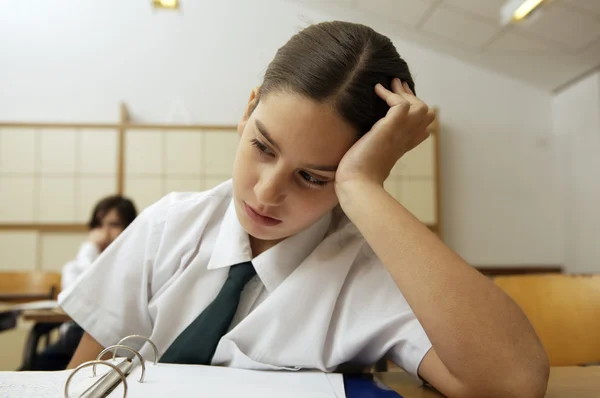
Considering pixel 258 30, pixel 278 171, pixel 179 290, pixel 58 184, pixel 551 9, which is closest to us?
pixel 278 171

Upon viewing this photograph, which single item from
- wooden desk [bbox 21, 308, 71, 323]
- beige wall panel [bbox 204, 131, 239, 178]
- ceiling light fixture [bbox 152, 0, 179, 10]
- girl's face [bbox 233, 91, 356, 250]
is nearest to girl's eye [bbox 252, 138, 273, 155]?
girl's face [bbox 233, 91, 356, 250]

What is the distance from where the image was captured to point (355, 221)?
567 millimetres

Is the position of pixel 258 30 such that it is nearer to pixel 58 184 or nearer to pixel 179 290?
pixel 179 290

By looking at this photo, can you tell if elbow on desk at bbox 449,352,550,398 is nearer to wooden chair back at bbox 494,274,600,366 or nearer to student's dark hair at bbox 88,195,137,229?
wooden chair back at bbox 494,274,600,366

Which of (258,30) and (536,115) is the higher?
(536,115)

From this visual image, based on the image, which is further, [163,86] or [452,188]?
[452,188]

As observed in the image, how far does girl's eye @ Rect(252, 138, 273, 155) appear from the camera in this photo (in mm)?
577

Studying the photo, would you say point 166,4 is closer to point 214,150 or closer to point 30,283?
point 30,283

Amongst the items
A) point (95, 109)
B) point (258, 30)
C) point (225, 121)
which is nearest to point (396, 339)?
point (258, 30)

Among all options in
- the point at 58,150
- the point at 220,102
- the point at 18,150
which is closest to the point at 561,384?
the point at 220,102

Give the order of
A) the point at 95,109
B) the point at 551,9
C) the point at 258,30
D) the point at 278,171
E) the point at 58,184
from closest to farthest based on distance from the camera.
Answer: the point at 278,171, the point at 258,30, the point at 551,9, the point at 58,184, the point at 95,109

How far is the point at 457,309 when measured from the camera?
1.59 feet

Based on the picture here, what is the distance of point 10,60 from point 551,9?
11.7ft

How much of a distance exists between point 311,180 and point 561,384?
1.29ft
